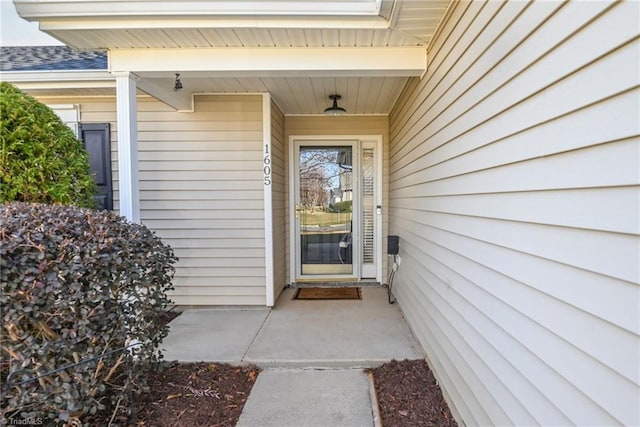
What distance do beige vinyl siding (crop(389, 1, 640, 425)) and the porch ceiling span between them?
393 millimetres

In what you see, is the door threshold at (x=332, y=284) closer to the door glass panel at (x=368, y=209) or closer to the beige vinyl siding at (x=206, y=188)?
the door glass panel at (x=368, y=209)

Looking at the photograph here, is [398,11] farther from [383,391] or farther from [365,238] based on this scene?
[365,238]

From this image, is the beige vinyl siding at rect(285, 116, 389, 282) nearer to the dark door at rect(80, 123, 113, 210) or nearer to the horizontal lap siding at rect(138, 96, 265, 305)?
the horizontal lap siding at rect(138, 96, 265, 305)

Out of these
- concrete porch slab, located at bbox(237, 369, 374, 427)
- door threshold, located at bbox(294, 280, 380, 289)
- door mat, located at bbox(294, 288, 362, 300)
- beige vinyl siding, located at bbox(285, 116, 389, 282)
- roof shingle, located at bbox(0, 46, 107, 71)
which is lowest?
concrete porch slab, located at bbox(237, 369, 374, 427)

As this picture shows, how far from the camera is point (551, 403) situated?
112 centimetres

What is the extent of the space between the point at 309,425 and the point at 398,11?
8.43 ft

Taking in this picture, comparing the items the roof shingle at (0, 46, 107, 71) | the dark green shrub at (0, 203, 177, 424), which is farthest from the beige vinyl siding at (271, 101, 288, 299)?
the dark green shrub at (0, 203, 177, 424)

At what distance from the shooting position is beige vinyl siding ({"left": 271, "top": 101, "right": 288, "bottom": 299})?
4105mm

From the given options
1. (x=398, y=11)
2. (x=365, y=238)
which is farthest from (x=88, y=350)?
(x=365, y=238)

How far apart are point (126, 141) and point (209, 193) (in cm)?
121

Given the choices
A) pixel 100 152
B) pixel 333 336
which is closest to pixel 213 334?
pixel 333 336

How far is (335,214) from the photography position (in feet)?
16.3

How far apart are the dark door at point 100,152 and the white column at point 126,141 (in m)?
1.27

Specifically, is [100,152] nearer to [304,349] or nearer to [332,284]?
[304,349]
